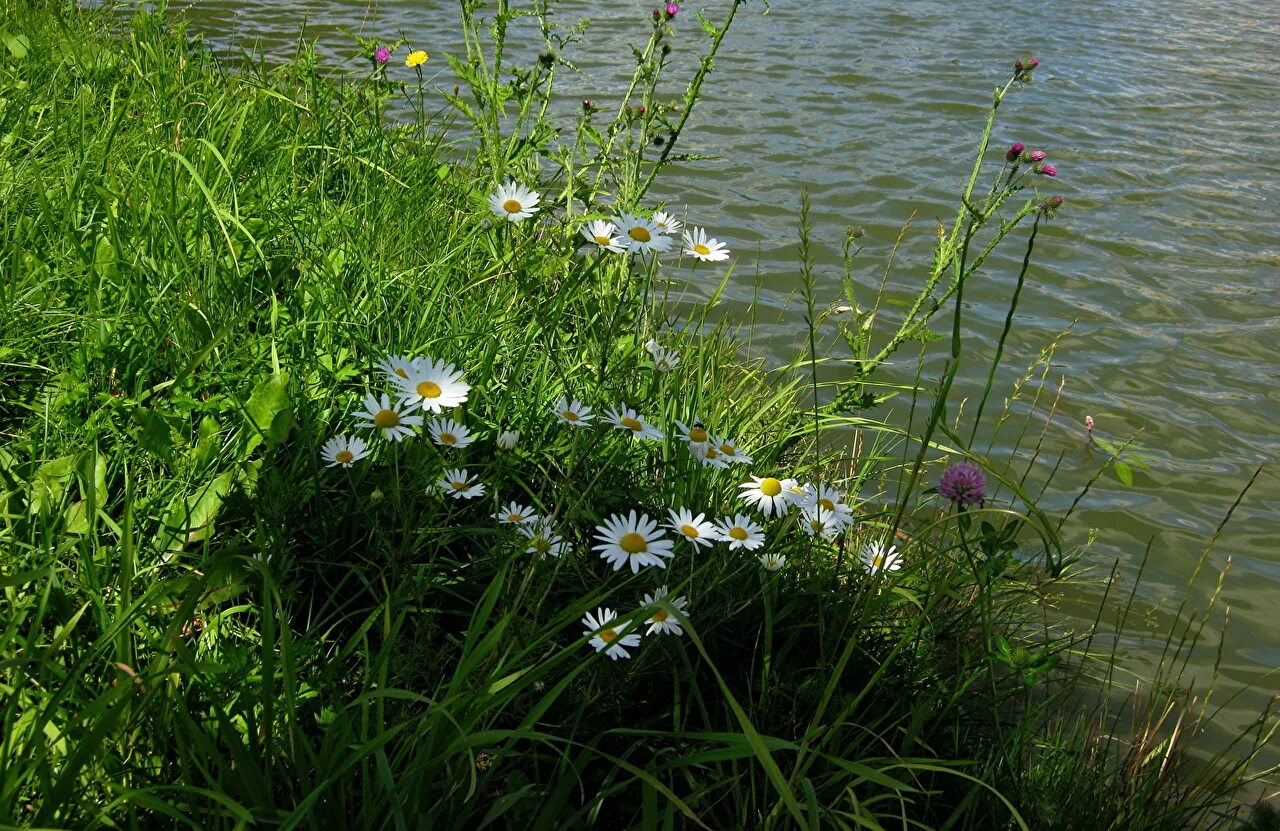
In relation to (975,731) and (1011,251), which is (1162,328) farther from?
(975,731)

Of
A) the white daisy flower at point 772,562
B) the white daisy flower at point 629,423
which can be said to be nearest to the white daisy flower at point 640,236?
the white daisy flower at point 629,423

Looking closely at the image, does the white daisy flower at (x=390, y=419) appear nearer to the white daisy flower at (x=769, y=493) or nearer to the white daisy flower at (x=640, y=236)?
the white daisy flower at (x=640, y=236)

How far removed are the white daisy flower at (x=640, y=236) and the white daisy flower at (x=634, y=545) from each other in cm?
47

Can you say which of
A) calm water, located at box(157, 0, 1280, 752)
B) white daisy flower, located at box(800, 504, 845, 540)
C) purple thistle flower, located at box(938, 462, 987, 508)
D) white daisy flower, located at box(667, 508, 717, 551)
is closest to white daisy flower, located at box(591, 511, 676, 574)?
white daisy flower, located at box(667, 508, 717, 551)

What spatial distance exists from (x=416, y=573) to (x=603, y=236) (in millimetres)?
676

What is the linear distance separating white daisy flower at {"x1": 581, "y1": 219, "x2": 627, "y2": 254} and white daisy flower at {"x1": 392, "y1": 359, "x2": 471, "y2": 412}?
1.34 ft

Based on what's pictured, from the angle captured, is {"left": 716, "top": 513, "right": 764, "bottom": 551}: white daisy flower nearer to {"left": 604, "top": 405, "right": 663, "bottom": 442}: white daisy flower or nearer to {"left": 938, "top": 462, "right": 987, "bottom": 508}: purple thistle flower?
{"left": 604, "top": 405, "right": 663, "bottom": 442}: white daisy flower

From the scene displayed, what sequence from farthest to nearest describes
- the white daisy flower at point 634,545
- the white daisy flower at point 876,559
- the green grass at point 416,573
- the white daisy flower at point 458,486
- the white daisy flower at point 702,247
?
the white daisy flower at point 702,247
the white daisy flower at point 876,559
the white daisy flower at point 458,486
the white daisy flower at point 634,545
the green grass at point 416,573

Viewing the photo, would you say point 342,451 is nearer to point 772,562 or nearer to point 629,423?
point 629,423

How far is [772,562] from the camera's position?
77.0 inches

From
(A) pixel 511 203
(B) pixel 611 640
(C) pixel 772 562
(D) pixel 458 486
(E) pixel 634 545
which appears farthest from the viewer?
(A) pixel 511 203

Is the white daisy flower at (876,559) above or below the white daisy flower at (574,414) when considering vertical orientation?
below

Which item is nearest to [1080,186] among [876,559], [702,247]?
[702,247]

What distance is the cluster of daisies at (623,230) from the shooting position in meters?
1.93
